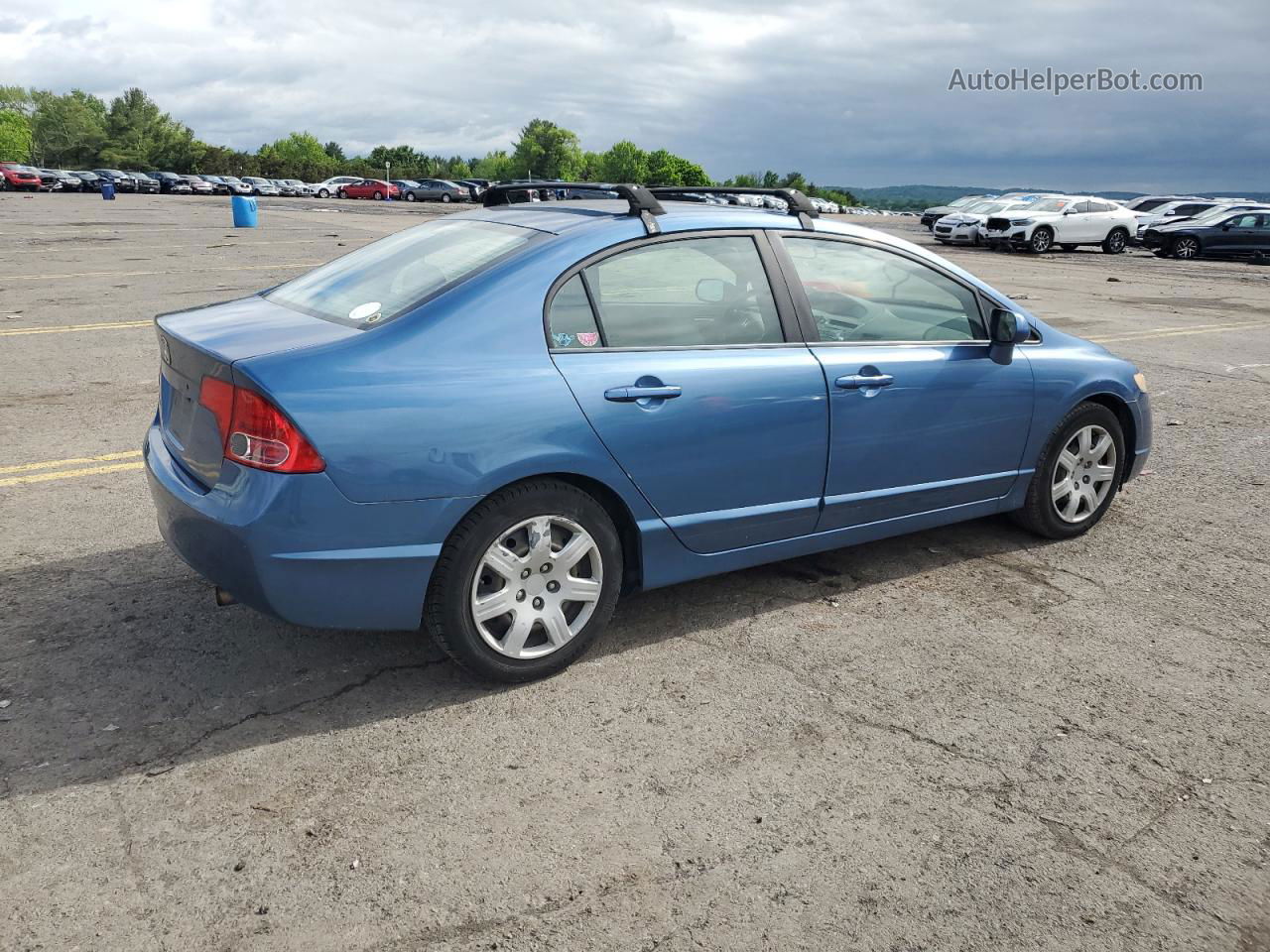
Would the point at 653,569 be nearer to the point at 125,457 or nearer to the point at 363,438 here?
the point at 363,438

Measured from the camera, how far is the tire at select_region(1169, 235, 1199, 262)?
30.5m

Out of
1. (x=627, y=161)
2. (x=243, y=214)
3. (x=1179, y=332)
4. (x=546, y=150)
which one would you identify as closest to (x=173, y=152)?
(x=546, y=150)

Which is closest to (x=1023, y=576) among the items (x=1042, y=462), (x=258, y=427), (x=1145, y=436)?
(x=1042, y=462)

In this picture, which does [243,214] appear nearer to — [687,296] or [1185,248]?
[1185,248]

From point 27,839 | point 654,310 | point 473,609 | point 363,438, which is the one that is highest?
point 654,310

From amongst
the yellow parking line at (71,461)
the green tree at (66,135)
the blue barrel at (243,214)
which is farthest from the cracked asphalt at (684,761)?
the green tree at (66,135)

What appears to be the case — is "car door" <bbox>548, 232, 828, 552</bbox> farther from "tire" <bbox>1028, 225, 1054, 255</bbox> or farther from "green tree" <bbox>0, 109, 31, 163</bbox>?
"green tree" <bbox>0, 109, 31, 163</bbox>

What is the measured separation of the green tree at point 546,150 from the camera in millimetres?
148000

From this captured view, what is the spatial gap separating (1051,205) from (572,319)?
3017cm

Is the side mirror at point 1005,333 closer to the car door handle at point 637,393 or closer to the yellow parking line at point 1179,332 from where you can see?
the car door handle at point 637,393

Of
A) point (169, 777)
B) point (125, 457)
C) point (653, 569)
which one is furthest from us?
point (125, 457)

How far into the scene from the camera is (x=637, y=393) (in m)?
3.77

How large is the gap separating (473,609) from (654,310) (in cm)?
127

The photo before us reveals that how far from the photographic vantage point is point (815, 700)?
371 centimetres
